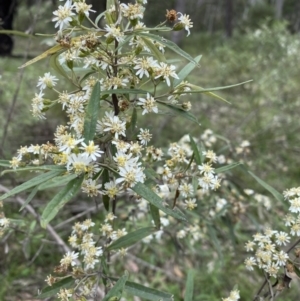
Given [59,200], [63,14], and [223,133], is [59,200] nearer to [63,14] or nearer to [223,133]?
[63,14]

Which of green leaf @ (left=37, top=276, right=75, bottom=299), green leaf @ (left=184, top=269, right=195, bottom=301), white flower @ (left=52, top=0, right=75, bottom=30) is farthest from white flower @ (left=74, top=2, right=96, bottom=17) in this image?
green leaf @ (left=184, top=269, right=195, bottom=301)

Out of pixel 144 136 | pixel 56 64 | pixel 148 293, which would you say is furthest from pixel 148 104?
pixel 148 293

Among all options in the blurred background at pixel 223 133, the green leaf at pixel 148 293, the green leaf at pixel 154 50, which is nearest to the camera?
the green leaf at pixel 154 50

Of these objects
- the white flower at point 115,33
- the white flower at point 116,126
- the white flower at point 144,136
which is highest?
the white flower at point 115,33

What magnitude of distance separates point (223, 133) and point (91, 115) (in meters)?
2.43

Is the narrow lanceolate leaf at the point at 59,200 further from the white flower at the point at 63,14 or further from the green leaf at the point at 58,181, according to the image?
the white flower at the point at 63,14

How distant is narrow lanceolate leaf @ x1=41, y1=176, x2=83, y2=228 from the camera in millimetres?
599

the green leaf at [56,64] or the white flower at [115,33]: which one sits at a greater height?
the white flower at [115,33]

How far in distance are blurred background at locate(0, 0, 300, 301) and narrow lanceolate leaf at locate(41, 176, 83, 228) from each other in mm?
755

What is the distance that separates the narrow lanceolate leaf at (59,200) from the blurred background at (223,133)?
0.75 metres

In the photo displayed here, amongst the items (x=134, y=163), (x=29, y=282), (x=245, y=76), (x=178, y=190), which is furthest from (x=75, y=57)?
(x=245, y=76)

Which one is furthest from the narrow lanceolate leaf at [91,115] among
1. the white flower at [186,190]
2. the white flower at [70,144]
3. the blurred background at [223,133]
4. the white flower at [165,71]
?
the blurred background at [223,133]

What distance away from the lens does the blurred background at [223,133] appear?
5.85 ft

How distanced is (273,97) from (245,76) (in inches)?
23.3
